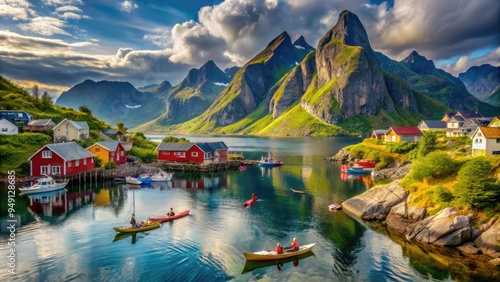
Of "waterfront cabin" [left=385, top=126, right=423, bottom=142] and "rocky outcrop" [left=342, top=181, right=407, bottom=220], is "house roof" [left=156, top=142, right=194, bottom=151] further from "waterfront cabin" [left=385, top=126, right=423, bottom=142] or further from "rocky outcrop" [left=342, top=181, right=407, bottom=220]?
"waterfront cabin" [left=385, top=126, right=423, bottom=142]

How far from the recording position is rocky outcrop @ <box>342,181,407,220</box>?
160 ft

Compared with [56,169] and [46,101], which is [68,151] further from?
[46,101]

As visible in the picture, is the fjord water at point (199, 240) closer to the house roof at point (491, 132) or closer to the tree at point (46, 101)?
the house roof at point (491, 132)

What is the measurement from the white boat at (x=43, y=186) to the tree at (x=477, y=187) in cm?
6983

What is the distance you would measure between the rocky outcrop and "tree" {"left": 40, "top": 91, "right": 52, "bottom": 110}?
4662 inches

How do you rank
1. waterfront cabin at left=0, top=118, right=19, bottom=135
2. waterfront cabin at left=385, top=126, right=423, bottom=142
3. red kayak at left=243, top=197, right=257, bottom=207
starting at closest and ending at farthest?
1. red kayak at left=243, top=197, right=257, bottom=207
2. waterfront cabin at left=0, top=118, right=19, bottom=135
3. waterfront cabin at left=385, top=126, right=423, bottom=142

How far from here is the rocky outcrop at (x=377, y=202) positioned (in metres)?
48.8

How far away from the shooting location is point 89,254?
35.2 m

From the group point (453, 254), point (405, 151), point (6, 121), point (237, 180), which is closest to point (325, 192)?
point (237, 180)

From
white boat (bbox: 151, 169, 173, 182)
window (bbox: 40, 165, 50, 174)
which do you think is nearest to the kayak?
white boat (bbox: 151, 169, 173, 182)

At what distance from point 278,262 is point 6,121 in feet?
299

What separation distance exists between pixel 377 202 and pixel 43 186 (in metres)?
61.3

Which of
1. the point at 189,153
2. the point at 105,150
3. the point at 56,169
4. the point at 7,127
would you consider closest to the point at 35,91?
the point at 7,127

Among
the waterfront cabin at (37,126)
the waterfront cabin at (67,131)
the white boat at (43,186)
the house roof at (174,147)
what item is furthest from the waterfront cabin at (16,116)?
the house roof at (174,147)
